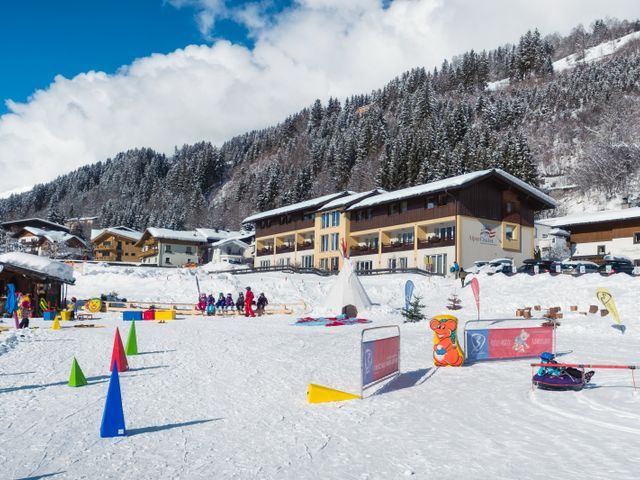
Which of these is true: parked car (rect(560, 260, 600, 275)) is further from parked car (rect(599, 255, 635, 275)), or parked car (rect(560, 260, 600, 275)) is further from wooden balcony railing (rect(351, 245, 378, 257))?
wooden balcony railing (rect(351, 245, 378, 257))

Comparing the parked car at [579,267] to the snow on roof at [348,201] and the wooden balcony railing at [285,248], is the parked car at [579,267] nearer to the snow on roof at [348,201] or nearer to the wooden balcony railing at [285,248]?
the snow on roof at [348,201]

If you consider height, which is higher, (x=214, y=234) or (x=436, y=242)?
(x=214, y=234)

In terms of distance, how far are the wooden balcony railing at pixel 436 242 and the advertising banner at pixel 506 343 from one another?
29.1 metres

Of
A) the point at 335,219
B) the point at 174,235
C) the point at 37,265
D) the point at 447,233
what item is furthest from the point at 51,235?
the point at 447,233

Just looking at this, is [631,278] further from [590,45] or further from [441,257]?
[590,45]

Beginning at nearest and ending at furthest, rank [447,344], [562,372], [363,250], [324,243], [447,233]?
1. [562,372]
2. [447,344]
3. [447,233]
4. [363,250]
5. [324,243]

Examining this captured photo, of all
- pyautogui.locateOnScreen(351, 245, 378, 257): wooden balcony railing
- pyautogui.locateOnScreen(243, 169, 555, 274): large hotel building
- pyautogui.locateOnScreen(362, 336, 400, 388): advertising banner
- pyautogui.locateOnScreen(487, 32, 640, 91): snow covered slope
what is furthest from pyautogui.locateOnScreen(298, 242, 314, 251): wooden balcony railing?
pyautogui.locateOnScreen(487, 32, 640, 91): snow covered slope

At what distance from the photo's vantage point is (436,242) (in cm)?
4647

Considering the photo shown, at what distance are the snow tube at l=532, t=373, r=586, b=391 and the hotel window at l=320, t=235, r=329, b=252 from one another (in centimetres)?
4817

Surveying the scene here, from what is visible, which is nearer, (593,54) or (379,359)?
(379,359)

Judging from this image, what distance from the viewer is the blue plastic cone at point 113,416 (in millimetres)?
7859

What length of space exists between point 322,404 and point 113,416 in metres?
3.93

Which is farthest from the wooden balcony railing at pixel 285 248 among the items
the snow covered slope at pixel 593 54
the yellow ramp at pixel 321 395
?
the snow covered slope at pixel 593 54

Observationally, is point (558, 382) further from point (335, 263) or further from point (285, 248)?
point (285, 248)
